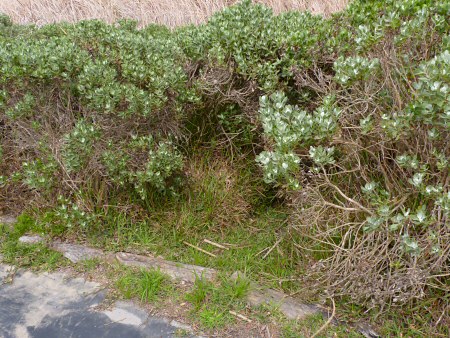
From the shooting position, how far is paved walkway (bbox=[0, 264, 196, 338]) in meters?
3.12

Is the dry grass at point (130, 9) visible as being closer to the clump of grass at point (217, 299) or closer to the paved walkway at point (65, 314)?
the clump of grass at point (217, 299)

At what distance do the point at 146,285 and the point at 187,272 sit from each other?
340mm

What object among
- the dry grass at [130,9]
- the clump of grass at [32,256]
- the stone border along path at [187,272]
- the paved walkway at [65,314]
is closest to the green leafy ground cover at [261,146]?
the stone border along path at [187,272]

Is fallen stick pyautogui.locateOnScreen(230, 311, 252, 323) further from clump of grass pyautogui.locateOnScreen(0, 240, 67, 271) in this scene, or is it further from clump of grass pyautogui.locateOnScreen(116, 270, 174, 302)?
clump of grass pyautogui.locateOnScreen(0, 240, 67, 271)

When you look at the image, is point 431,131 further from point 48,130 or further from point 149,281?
point 48,130

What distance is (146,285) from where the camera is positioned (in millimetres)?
3422

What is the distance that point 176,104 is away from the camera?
3.94m

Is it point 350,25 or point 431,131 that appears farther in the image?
point 350,25

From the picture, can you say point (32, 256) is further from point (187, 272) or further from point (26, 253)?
point (187, 272)

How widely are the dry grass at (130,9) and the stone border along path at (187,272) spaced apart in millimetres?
4283

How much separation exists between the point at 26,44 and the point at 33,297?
2127 mm

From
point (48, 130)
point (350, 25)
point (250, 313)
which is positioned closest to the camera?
point (250, 313)

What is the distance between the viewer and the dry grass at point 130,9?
7.12 m

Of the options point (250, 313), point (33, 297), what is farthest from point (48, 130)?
point (250, 313)
